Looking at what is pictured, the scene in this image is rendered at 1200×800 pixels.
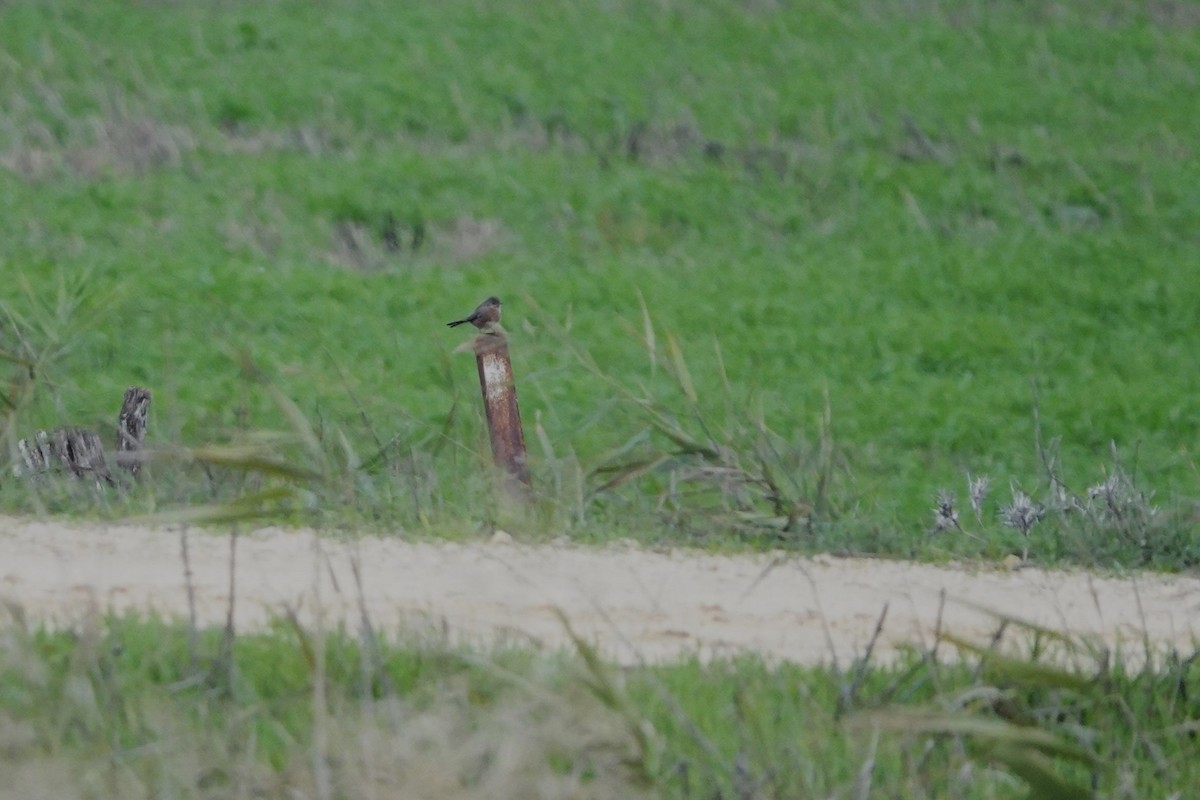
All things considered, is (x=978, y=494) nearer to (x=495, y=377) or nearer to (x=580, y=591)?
(x=495, y=377)

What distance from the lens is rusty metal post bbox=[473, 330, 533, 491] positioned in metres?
6.83

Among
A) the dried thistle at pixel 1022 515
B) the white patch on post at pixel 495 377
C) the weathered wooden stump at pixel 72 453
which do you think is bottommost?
the dried thistle at pixel 1022 515

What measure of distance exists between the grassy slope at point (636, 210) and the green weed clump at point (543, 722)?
220 cm

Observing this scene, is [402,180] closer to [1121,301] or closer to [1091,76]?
[1121,301]

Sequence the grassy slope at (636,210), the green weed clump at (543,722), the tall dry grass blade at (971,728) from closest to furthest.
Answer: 1. the green weed clump at (543,722)
2. the tall dry grass blade at (971,728)
3. the grassy slope at (636,210)

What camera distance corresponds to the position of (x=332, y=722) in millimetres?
3893

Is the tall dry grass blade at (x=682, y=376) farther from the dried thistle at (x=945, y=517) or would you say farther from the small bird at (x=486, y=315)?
the dried thistle at (x=945, y=517)

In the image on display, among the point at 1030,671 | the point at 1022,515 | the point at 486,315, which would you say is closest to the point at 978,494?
the point at 1022,515

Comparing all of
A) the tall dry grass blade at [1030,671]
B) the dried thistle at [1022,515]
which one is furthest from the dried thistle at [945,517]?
the tall dry grass blade at [1030,671]

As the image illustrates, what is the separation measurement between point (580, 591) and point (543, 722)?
1.28 meters

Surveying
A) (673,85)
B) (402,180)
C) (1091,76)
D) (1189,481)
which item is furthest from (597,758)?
(1091,76)

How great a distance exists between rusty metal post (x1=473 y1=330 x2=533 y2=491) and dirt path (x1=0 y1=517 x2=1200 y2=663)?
1.94 ft

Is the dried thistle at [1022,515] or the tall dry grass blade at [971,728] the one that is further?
the dried thistle at [1022,515]

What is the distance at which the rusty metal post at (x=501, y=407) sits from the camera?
6828 mm
